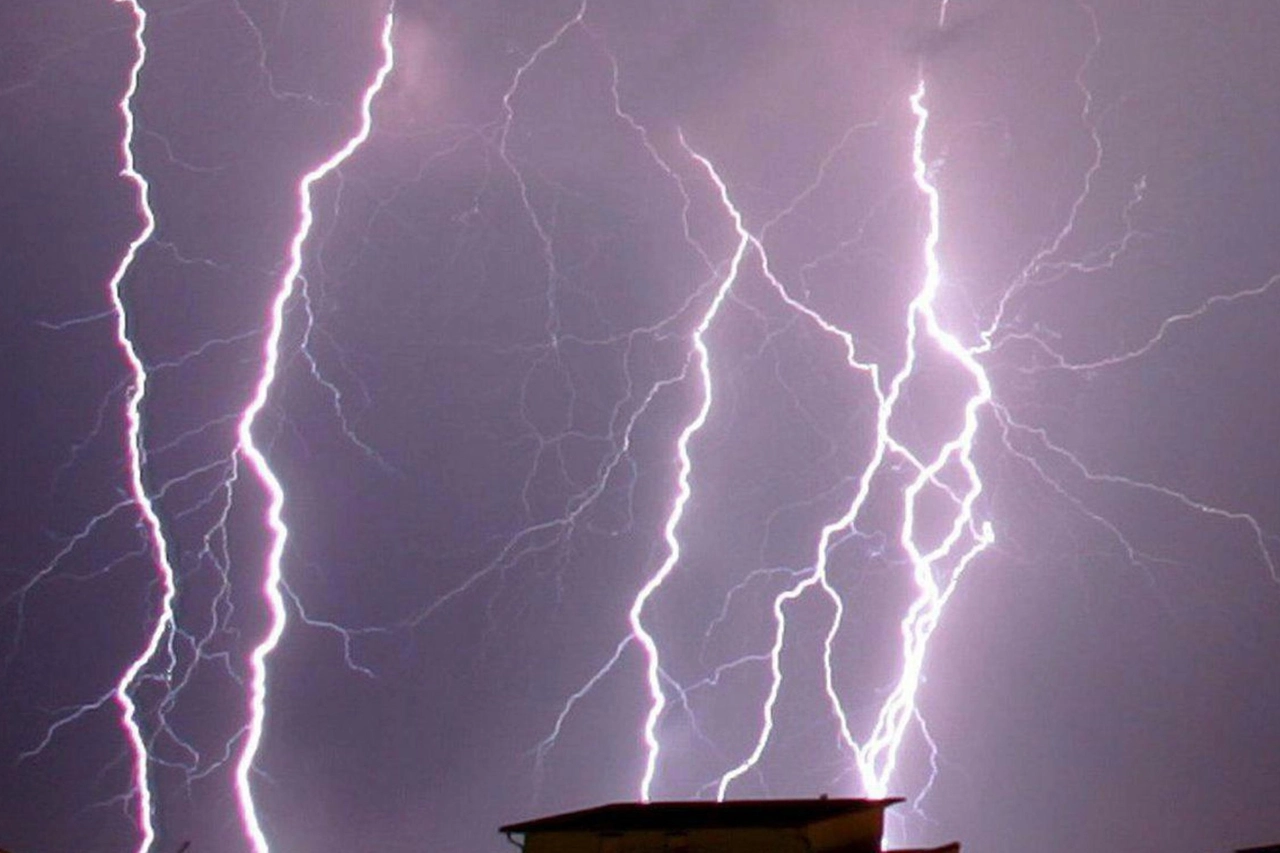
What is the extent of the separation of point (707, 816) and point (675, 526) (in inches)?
59.0

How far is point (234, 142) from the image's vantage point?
306 cm

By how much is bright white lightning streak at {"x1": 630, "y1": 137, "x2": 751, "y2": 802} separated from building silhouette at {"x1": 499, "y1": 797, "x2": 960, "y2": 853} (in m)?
1.21

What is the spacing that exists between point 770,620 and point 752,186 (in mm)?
1535

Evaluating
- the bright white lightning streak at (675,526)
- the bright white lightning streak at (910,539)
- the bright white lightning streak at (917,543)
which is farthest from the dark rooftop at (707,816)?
the bright white lightning streak at (917,543)

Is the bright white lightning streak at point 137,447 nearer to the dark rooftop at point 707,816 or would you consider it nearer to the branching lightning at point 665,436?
the branching lightning at point 665,436

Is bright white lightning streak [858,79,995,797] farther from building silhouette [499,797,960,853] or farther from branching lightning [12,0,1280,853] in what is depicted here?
building silhouette [499,797,960,853]

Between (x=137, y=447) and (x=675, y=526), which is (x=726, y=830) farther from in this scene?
(x=137, y=447)

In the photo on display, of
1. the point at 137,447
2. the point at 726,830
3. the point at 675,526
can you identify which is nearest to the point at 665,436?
the point at 675,526

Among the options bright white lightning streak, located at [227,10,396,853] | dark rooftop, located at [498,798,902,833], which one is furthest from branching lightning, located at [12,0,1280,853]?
dark rooftop, located at [498,798,902,833]

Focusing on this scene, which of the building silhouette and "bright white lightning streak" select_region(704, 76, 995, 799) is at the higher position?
"bright white lightning streak" select_region(704, 76, 995, 799)

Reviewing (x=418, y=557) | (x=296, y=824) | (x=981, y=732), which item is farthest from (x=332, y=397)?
(x=981, y=732)

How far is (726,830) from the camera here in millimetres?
1528

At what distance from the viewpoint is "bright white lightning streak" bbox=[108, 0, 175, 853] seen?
264 cm

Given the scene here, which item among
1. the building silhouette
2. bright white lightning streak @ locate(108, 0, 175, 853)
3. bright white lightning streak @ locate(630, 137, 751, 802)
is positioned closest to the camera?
the building silhouette
